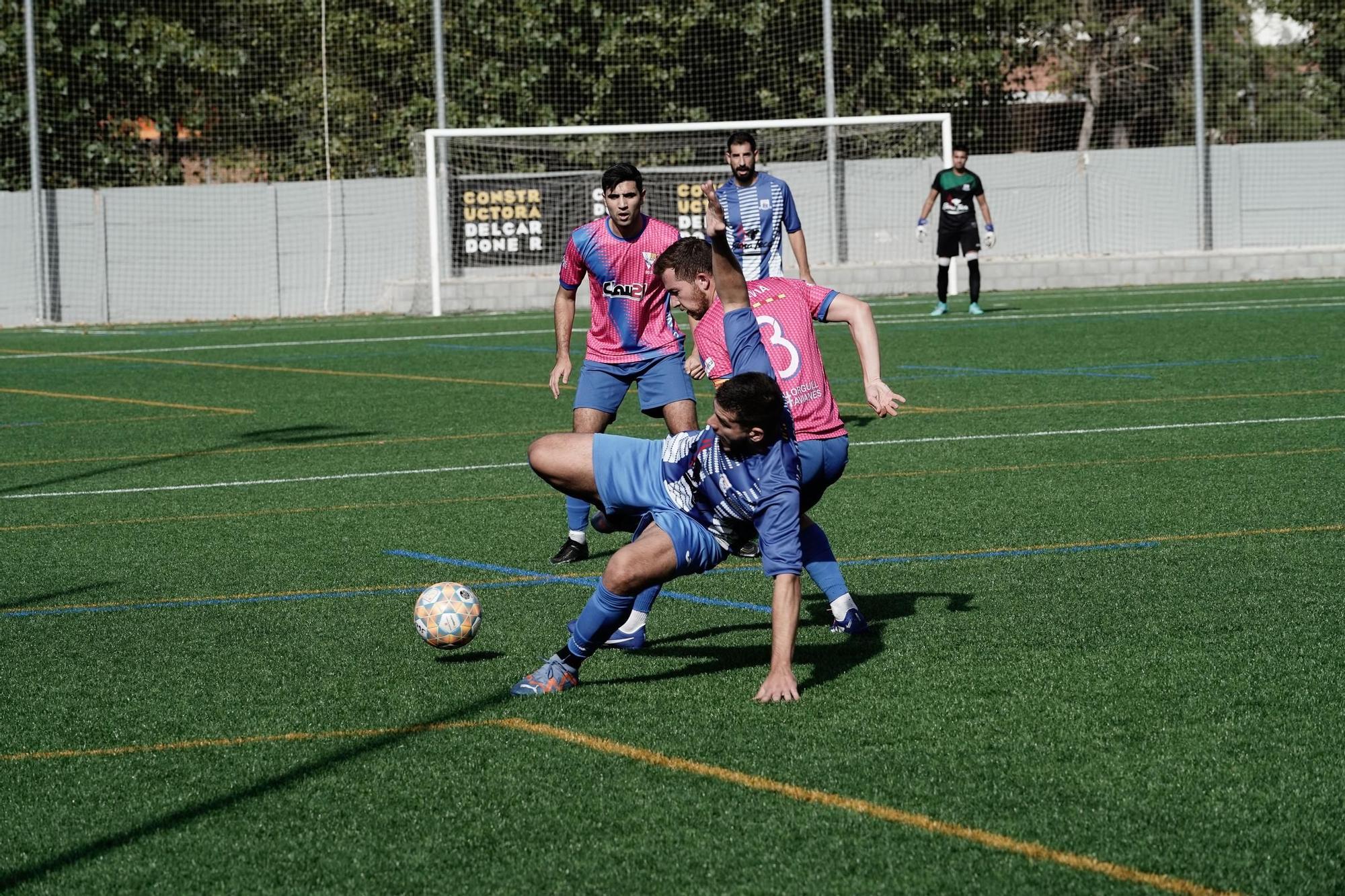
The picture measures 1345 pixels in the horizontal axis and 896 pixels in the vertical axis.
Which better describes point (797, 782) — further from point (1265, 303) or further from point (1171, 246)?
point (1171, 246)

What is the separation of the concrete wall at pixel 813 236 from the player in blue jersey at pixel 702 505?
24998mm

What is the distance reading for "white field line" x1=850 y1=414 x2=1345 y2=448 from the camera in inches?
522

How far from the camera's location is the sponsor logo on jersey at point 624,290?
985 centimetres

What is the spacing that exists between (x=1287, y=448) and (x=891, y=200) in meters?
23.6

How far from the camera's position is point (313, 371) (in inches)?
826

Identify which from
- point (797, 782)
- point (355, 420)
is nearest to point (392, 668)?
point (797, 782)

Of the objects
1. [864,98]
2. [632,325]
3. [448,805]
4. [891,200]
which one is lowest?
[448,805]

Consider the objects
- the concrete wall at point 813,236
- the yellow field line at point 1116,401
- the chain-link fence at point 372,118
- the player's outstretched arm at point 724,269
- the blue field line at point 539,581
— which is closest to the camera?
the player's outstretched arm at point 724,269

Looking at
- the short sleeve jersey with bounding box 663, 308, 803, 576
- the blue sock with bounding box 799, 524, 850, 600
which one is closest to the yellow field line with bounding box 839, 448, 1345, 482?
the blue sock with bounding box 799, 524, 850, 600

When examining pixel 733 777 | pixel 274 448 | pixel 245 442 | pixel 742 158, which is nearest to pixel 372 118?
pixel 245 442

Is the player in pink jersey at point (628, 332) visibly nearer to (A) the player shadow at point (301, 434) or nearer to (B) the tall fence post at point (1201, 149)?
(A) the player shadow at point (301, 434)

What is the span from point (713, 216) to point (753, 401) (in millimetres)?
1185

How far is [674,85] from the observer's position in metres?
37.3


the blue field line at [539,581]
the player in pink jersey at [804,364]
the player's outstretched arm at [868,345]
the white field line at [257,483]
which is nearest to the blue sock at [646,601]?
the player in pink jersey at [804,364]
